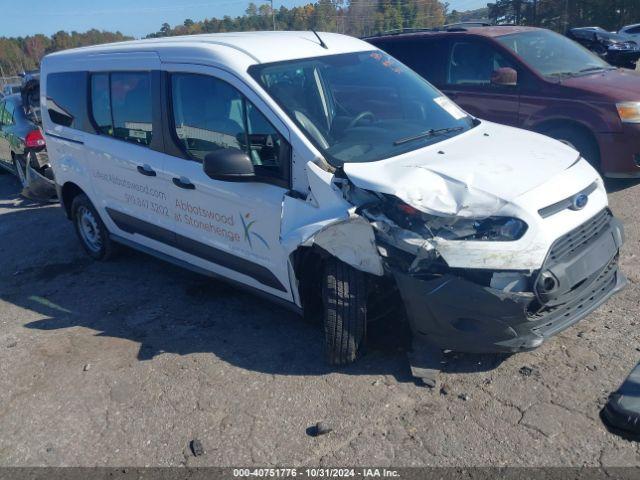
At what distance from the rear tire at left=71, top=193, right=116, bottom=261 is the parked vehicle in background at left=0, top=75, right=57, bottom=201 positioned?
9.36 ft

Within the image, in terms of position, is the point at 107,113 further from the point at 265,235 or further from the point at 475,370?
the point at 475,370

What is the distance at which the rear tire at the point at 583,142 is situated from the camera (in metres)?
6.50

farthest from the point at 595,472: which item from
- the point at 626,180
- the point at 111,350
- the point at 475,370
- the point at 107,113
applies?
the point at 626,180

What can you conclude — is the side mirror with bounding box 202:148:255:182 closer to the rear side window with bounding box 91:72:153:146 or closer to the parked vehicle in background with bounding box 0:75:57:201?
the rear side window with bounding box 91:72:153:146

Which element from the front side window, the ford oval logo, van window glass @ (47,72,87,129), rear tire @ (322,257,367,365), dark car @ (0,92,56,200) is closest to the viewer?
the ford oval logo

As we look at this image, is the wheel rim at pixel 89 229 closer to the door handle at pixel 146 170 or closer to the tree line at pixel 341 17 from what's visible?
the door handle at pixel 146 170

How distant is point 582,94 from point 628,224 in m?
1.64

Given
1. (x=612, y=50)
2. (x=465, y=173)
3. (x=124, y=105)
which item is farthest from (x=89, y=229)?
(x=612, y=50)

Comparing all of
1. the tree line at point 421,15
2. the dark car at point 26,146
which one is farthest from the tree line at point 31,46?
the dark car at point 26,146

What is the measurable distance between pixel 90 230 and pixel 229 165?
3.06 meters

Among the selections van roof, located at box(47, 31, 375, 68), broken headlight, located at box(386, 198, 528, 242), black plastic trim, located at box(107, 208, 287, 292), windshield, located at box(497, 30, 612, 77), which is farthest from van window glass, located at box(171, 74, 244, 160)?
windshield, located at box(497, 30, 612, 77)

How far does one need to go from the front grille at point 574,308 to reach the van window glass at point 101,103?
3913mm

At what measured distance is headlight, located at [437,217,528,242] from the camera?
3.17 m

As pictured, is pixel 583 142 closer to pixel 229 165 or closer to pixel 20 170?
pixel 229 165
